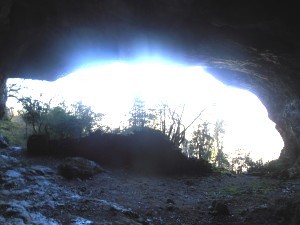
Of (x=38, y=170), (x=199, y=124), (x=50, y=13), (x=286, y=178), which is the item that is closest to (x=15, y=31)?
(x=50, y=13)

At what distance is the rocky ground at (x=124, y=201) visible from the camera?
594cm

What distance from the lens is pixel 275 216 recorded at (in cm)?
605

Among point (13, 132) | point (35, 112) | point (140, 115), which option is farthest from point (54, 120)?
point (140, 115)

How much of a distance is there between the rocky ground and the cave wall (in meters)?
5.65

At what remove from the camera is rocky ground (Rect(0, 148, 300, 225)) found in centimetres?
594

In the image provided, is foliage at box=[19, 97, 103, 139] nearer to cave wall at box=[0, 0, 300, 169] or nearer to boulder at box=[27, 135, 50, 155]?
cave wall at box=[0, 0, 300, 169]

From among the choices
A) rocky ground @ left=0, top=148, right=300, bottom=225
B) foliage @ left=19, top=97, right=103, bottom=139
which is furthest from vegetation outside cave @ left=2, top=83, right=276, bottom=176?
rocky ground @ left=0, top=148, right=300, bottom=225

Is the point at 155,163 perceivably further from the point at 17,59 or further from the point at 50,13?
the point at 17,59

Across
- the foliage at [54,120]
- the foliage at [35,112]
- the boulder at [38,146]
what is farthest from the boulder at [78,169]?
the foliage at [35,112]

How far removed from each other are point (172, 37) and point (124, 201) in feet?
24.5

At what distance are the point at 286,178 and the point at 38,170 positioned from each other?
11.6 m

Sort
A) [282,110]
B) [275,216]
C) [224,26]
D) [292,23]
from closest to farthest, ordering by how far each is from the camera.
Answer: [275,216]
[292,23]
[224,26]
[282,110]

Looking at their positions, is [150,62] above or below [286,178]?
above

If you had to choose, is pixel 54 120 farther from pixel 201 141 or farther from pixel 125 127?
pixel 201 141
